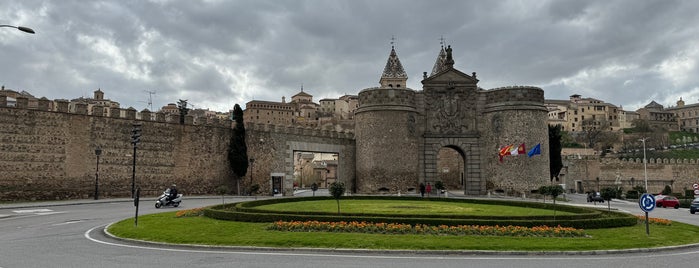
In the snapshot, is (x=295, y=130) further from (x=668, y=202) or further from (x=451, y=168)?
(x=668, y=202)

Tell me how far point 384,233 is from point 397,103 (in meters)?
29.3

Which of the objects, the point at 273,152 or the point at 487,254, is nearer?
the point at 487,254

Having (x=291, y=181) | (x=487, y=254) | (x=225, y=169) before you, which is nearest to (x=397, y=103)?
(x=291, y=181)

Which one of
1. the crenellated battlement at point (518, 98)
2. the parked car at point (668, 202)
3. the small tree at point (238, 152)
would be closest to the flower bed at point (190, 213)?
the small tree at point (238, 152)

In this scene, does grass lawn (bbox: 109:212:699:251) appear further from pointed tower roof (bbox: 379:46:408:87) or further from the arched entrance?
pointed tower roof (bbox: 379:46:408:87)

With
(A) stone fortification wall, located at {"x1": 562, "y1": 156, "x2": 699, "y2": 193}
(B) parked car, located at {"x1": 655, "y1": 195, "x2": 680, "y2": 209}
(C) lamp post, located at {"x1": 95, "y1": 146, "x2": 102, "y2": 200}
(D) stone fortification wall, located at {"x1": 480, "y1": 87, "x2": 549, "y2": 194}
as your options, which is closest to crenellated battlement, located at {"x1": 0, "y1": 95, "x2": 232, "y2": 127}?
(C) lamp post, located at {"x1": 95, "y1": 146, "x2": 102, "y2": 200}

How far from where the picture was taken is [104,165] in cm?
3347

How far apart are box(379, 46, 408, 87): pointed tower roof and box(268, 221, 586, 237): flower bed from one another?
7945 centimetres

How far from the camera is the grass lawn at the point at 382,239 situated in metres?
13.5

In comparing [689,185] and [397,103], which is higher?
[397,103]

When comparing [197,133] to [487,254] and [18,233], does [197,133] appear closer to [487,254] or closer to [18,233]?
[18,233]

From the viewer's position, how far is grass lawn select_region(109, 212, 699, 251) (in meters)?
13.5

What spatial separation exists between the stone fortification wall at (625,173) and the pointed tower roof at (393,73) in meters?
36.7

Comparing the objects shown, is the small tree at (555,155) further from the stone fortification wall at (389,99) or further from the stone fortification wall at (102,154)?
the stone fortification wall at (102,154)
